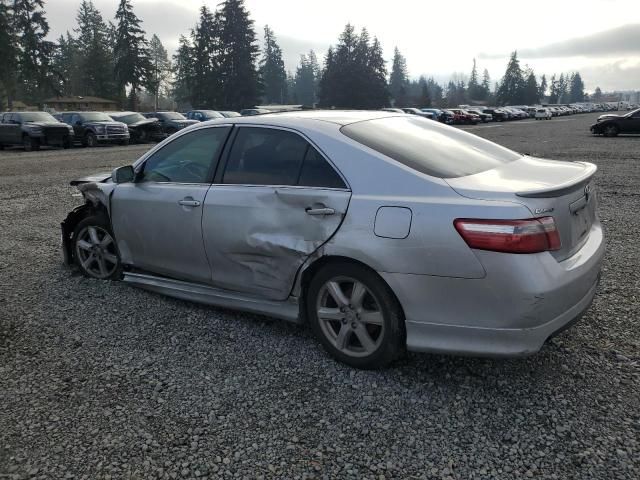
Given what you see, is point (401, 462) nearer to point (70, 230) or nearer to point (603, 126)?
point (70, 230)

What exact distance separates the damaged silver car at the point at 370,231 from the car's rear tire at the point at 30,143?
21.1 m

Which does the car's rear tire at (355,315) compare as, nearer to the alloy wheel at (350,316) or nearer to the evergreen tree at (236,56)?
the alloy wheel at (350,316)

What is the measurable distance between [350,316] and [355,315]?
0.04m

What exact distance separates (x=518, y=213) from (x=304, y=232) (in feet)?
4.24

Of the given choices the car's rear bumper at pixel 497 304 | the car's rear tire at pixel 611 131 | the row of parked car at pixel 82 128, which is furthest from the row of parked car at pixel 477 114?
the car's rear bumper at pixel 497 304

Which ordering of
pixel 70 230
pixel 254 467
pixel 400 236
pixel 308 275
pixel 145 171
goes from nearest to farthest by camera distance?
pixel 254 467
pixel 400 236
pixel 308 275
pixel 145 171
pixel 70 230

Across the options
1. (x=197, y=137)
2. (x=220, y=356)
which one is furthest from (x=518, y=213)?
(x=197, y=137)

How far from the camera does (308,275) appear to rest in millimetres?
3420

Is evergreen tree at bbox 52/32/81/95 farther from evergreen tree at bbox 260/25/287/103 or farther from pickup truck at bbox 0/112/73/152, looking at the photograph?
pickup truck at bbox 0/112/73/152

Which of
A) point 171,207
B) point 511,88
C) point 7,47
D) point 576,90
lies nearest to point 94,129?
point 171,207

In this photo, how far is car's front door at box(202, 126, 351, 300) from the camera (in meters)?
3.33

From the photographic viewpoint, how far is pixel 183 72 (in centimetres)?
9094

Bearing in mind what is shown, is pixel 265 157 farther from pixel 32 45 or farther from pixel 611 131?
pixel 32 45

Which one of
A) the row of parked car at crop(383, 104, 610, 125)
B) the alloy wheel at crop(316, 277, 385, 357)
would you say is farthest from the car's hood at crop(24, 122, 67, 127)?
the alloy wheel at crop(316, 277, 385, 357)
